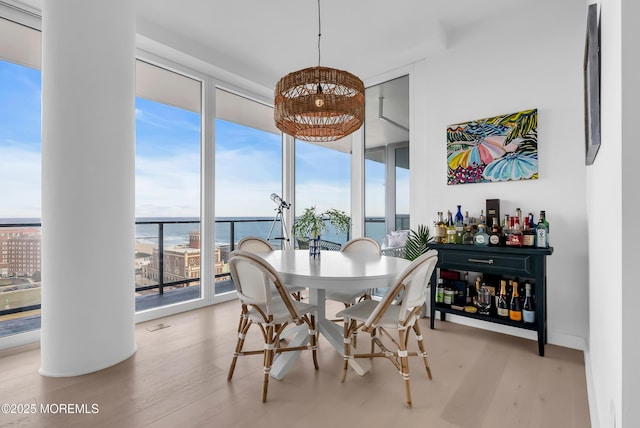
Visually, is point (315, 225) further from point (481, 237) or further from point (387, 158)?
point (387, 158)

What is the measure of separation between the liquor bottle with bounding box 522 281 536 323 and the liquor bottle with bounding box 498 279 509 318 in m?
0.13

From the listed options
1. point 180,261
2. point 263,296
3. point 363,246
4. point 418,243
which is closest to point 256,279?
point 263,296

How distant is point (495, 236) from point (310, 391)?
1.97m

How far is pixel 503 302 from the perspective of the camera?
9.18ft

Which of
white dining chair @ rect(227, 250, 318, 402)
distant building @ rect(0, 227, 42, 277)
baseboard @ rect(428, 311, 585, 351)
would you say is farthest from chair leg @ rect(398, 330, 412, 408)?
distant building @ rect(0, 227, 42, 277)

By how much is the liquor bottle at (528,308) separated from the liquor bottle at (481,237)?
46 cm

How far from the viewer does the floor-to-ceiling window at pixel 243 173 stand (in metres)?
4.14

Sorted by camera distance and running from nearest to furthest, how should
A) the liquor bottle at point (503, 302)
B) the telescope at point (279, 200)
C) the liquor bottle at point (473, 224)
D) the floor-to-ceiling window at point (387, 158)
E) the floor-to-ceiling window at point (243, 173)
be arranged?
the liquor bottle at point (503, 302), the liquor bottle at point (473, 224), the floor-to-ceiling window at point (387, 158), the floor-to-ceiling window at point (243, 173), the telescope at point (279, 200)

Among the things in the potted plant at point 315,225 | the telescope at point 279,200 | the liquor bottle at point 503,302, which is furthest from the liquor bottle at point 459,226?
the telescope at point 279,200

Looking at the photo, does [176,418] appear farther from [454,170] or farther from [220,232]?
[454,170]

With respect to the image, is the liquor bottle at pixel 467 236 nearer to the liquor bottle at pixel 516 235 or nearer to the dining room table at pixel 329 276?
the liquor bottle at pixel 516 235

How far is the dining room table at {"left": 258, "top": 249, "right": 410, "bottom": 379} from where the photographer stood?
192 cm

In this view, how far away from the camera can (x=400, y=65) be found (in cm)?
381

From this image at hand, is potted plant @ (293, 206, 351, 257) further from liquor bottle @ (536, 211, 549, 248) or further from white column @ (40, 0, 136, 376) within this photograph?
liquor bottle @ (536, 211, 549, 248)
